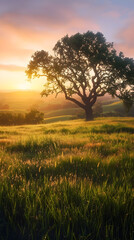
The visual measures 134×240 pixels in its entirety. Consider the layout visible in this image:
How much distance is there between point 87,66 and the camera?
30.3 m

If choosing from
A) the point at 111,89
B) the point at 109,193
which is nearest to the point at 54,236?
the point at 109,193

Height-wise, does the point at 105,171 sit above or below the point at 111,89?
below

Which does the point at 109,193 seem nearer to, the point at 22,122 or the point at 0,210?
the point at 0,210

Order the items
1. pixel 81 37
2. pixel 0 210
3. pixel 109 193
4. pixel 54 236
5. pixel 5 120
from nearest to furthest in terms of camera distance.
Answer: pixel 54 236 < pixel 0 210 < pixel 109 193 < pixel 81 37 < pixel 5 120

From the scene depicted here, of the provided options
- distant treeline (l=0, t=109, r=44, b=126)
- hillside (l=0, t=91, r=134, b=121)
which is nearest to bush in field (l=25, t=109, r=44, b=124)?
distant treeline (l=0, t=109, r=44, b=126)

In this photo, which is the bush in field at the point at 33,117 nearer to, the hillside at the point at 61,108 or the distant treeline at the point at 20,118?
the distant treeline at the point at 20,118

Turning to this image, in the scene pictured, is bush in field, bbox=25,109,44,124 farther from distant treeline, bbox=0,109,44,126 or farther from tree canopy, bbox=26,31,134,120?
tree canopy, bbox=26,31,134,120

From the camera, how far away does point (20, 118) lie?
151 feet

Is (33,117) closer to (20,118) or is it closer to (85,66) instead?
(20,118)

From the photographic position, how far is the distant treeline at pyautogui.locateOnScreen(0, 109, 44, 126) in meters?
43.7

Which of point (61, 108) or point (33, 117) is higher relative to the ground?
point (61, 108)

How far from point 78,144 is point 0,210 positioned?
5590 mm

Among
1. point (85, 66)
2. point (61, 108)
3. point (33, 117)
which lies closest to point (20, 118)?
point (33, 117)

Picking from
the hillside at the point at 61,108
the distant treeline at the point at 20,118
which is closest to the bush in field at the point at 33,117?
the distant treeline at the point at 20,118
